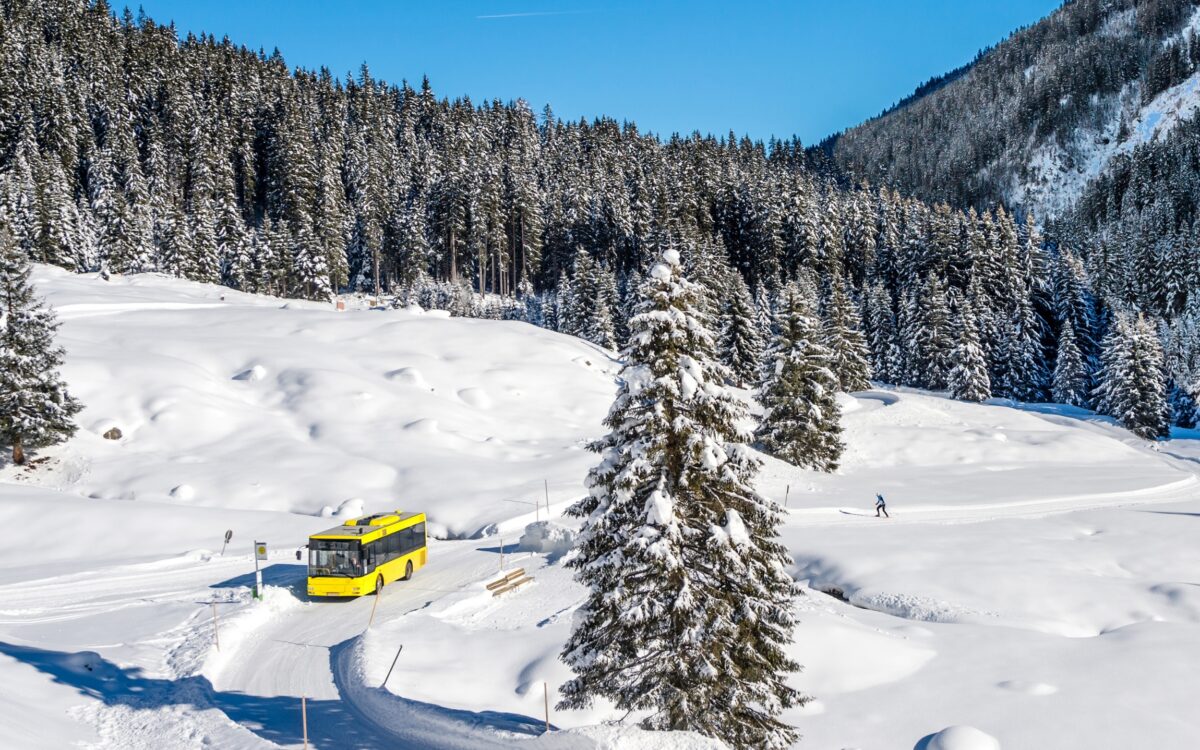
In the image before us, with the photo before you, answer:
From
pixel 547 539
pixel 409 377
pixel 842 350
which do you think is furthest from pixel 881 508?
pixel 842 350

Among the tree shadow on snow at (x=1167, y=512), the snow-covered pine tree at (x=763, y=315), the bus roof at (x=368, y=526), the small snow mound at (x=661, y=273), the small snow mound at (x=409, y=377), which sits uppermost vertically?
the snow-covered pine tree at (x=763, y=315)

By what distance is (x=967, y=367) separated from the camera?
6856cm

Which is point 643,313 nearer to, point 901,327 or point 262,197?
point 901,327

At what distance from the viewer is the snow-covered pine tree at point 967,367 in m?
67.9

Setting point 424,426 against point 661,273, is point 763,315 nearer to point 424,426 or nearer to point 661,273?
point 424,426

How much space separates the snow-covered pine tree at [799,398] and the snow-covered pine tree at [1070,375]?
1629 inches

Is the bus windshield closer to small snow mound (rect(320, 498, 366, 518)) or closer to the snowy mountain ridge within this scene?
small snow mound (rect(320, 498, 366, 518))

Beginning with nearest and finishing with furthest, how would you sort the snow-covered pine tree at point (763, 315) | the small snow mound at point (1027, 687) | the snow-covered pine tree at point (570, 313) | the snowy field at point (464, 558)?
the snowy field at point (464, 558) → the small snow mound at point (1027, 687) → the snow-covered pine tree at point (763, 315) → the snow-covered pine tree at point (570, 313)

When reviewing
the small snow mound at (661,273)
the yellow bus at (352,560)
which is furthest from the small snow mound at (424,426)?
the small snow mound at (661,273)

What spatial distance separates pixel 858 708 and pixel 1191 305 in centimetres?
9130

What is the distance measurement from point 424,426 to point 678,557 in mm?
33063

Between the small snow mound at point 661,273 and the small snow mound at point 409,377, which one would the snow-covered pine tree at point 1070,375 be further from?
the small snow mound at point 661,273

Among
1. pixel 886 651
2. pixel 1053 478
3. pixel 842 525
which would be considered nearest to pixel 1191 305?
pixel 1053 478

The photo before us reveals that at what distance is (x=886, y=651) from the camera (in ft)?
57.4
